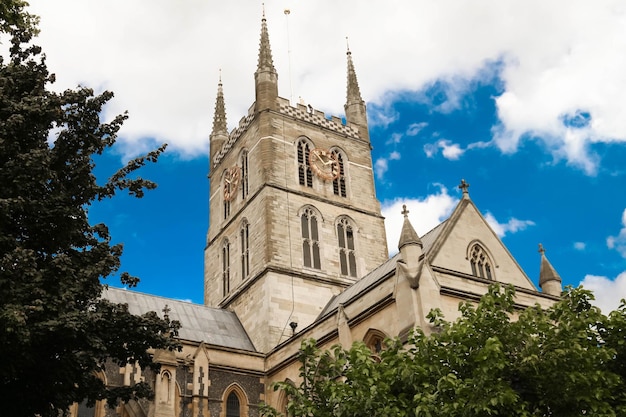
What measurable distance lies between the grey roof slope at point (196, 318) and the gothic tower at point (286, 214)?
671 mm

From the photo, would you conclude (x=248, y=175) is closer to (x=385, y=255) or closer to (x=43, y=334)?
(x=385, y=255)

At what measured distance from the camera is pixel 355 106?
43219 millimetres

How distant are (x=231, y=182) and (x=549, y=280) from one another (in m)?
19.3

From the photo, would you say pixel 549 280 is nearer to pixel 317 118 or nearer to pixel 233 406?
pixel 233 406

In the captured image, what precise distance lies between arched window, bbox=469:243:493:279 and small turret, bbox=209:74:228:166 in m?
21.4

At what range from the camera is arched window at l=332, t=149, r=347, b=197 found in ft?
127

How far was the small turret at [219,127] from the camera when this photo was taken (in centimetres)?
4425

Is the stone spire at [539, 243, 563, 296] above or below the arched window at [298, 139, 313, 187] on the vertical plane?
below

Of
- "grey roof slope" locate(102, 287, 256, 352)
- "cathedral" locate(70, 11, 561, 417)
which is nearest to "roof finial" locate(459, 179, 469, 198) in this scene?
"cathedral" locate(70, 11, 561, 417)

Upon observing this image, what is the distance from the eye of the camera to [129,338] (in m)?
15.8

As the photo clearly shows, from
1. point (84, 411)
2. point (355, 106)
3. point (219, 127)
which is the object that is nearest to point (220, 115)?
point (219, 127)

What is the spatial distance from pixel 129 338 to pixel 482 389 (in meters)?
7.57

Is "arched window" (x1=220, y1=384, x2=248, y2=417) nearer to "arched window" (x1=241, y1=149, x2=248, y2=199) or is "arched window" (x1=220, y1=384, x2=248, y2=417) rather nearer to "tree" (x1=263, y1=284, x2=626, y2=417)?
"arched window" (x1=241, y1=149, x2=248, y2=199)

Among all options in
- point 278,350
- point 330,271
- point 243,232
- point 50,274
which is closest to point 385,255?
point 330,271
